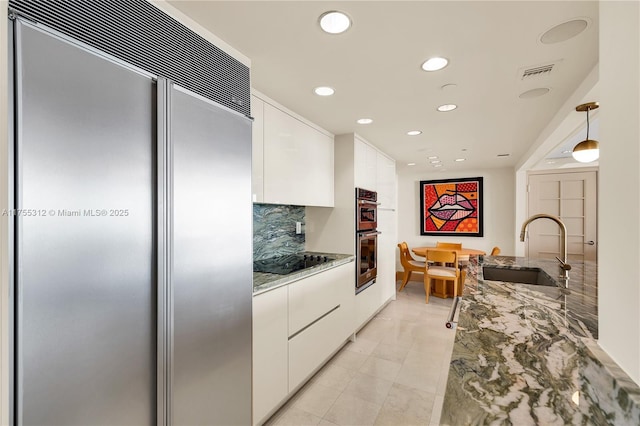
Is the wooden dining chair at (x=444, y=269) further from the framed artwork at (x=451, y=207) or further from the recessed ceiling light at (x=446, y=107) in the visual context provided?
the recessed ceiling light at (x=446, y=107)

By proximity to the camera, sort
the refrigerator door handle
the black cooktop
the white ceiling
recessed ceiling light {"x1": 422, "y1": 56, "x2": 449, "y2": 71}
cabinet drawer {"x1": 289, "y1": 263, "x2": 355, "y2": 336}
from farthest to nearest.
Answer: the black cooktop
cabinet drawer {"x1": 289, "y1": 263, "x2": 355, "y2": 336}
recessed ceiling light {"x1": 422, "y1": 56, "x2": 449, "y2": 71}
the white ceiling
the refrigerator door handle

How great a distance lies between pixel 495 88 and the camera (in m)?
2.05

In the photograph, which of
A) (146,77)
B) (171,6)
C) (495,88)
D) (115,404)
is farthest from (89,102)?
(495,88)

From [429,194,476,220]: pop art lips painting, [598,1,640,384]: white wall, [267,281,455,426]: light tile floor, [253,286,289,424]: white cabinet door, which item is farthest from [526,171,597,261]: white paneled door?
[598,1,640,384]: white wall

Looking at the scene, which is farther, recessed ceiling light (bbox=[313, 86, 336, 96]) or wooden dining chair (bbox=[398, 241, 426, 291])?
wooden dining chair (bbox=[398, 241, 426, 291])

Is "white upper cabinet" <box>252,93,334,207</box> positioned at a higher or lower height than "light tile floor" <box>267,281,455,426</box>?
higher

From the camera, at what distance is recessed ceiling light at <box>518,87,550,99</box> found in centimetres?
206

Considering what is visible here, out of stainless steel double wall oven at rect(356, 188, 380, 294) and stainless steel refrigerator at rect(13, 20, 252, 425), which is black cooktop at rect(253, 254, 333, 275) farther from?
stainless steel refrigerator at rect(13, 20, 252, 425)

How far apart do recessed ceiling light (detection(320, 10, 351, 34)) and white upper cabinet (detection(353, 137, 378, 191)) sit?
1860mm

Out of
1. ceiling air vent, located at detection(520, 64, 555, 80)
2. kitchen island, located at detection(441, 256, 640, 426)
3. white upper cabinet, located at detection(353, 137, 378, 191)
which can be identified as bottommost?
kitchen island, located at detection(441, 256, 640, 426)

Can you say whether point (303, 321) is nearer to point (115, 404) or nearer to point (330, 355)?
point (330, 355)

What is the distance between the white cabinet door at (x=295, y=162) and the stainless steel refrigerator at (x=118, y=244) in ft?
2.55

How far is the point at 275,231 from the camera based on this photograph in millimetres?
2945

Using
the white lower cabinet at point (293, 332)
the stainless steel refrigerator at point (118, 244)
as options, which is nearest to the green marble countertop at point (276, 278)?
the white lower cabinet at point (293, 332)
